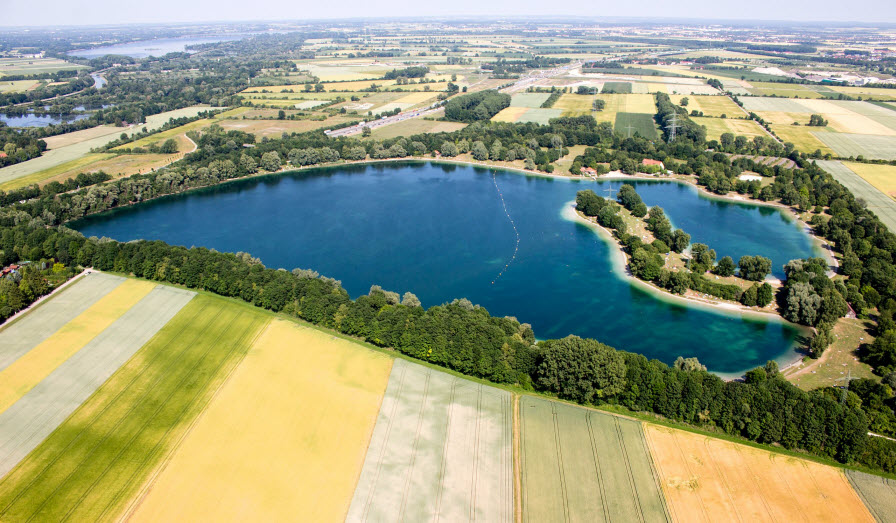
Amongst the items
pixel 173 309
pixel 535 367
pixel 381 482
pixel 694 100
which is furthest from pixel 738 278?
pixel 694 100

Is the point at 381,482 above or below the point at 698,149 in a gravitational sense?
below

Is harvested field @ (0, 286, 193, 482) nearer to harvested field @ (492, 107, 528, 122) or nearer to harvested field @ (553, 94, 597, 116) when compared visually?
harvested field @ (492, 107, 528, 122)

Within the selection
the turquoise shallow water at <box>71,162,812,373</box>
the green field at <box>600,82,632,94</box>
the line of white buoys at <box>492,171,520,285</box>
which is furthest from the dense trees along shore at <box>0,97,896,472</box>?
the green field at <box>600,82,632,94</box>

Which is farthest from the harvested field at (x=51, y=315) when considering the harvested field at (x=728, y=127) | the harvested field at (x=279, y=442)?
the harvested field at (x=728, y=127)

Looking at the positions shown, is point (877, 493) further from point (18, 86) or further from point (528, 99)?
point (18, 86)

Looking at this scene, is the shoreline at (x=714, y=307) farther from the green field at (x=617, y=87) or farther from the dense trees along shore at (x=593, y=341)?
the green field at (x=617, y=87)

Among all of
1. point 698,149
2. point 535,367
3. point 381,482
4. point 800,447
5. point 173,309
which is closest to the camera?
point 381,482

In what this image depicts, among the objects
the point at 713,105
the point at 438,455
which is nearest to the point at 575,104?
the point at 713,105

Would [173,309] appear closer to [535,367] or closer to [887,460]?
[535,367]
